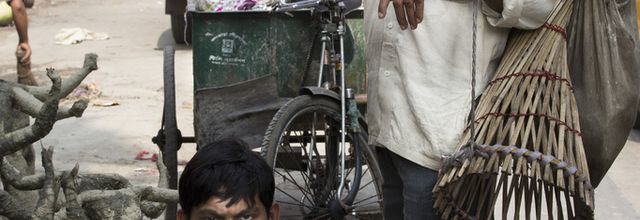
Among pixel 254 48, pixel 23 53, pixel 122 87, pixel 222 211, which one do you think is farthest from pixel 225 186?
pixel 122 87

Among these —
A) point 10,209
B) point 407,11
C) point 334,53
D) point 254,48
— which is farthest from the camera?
point 254,48

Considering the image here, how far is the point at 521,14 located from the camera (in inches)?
117

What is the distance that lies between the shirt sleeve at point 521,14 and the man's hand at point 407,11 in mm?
224

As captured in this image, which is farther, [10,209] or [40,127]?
[10,209]

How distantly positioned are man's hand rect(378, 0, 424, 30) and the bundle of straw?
305 millimetres

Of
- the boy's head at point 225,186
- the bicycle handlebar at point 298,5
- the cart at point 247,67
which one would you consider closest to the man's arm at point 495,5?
the boy's head at point 225,186

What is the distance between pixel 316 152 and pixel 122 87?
494cm

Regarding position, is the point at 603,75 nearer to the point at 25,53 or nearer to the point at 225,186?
the point at 225,186

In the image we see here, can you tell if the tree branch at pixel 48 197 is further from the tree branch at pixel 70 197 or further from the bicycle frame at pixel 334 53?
the bicycle frame at pixel 334 53

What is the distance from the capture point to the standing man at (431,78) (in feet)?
10.2

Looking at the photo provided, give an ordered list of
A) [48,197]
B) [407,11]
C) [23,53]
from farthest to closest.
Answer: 1. [23,53]
2. [407,11]
3. [48,197]

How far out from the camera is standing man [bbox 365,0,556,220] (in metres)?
3.10

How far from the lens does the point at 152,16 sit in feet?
49.2

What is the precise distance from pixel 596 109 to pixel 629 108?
0.39 ft
